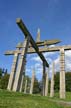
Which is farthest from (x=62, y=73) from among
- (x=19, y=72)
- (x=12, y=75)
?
(x=12, y=75)

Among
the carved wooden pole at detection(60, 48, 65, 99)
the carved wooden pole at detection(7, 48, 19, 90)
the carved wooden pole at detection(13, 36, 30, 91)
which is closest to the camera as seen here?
the carved wooden pole at detection(13, 36, 30, 91)

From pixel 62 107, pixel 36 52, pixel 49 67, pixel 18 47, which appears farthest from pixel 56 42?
pixel 62 107

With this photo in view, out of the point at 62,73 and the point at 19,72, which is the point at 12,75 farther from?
the point at 62,73

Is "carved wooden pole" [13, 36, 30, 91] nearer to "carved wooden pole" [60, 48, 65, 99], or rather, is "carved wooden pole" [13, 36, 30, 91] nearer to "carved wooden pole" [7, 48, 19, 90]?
"carved wooden pole" [7, 48, 19, 90]

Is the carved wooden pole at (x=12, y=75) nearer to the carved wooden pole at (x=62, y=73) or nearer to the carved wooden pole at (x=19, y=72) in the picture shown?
the carved wooden pole at (x=19, y=72)

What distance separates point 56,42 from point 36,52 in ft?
6.37

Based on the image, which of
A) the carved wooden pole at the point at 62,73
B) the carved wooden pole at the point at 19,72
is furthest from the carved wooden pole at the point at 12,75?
the carved wooden pole at the point at 62,73

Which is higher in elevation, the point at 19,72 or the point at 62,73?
the point at 62,73

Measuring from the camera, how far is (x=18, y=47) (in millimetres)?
18016

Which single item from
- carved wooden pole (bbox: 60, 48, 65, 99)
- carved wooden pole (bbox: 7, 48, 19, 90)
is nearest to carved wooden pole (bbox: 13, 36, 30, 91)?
carved wooden pole (bbox: 7, 48, 19, 90)

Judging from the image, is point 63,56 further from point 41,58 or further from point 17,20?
point 17,20

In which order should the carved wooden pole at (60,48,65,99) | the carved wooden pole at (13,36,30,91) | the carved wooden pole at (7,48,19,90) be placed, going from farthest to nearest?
the carved wooden pole at (7,48,19,90)
the carved wooden pole at (60,48,65,99)
the carved wooden pole at (13,36,30,91)

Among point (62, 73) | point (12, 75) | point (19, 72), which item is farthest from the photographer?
point (12, 75)

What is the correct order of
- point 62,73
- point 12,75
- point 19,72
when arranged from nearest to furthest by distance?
point 19,72, point 62,73, point 12,75
